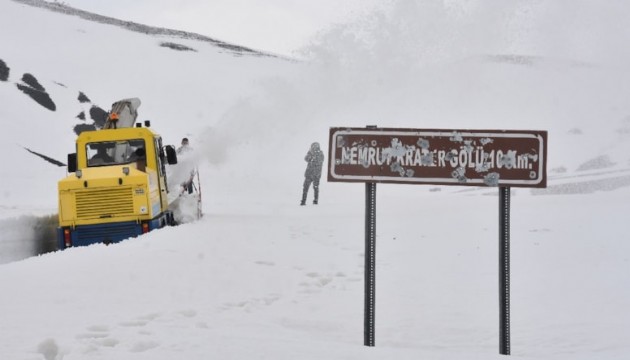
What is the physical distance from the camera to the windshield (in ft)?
39.7

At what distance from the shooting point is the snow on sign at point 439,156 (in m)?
4.66

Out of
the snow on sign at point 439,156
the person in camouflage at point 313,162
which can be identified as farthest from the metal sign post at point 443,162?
the person in camouflage at point 313,162

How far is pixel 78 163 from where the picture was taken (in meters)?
12.1

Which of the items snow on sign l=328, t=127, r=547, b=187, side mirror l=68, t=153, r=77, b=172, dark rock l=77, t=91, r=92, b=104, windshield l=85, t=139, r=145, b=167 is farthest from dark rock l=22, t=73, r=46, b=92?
snow on sign l=328, t=127, r=547, b=187

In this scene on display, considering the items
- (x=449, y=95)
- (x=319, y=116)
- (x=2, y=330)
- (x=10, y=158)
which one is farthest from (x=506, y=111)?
(x=2, y=330)

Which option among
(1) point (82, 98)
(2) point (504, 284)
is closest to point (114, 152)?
(2) point (504, 284)

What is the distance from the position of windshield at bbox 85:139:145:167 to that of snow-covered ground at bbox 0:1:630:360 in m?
1.75

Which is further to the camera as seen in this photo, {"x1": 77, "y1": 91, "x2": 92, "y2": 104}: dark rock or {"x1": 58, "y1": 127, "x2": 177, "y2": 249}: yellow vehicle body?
{"x1": 77, "y1": 91, "x2": 92, "y2": 104}: dark rock

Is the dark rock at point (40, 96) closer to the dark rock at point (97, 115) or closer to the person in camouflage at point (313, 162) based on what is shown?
the dark rock at point (97, 115)

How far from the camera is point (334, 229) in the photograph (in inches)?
473

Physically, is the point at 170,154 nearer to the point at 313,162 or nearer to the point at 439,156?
the point at 313,162

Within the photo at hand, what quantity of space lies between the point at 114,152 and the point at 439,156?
8.88 m

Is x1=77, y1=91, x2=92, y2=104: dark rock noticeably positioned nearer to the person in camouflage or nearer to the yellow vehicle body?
the person in camouflage

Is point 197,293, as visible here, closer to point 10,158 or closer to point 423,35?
point 423,35
